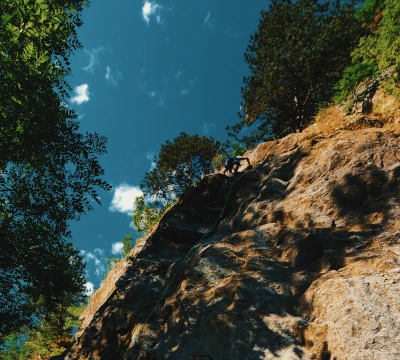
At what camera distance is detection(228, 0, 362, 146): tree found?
2289 cm

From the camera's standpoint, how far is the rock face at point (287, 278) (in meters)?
4.82

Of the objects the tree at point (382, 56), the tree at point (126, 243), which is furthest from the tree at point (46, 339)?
the tree at point (382, 56)

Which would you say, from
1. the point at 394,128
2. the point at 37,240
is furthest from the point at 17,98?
the point at 394,128

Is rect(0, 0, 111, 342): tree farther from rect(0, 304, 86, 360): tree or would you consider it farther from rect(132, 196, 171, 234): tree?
rect(132, 196, 171, 234): tree

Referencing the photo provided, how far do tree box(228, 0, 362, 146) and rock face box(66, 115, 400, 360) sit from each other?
13166 mm

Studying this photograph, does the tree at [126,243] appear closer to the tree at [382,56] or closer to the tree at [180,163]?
the tree at [180,163]

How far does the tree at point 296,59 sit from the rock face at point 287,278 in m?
13.2

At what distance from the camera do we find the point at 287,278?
6.59 meters

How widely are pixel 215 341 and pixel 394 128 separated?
37.1 ft

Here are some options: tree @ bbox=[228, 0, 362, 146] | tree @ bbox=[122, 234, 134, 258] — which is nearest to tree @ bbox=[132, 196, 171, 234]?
tree @ bbox=[122, 234, 134, 258]

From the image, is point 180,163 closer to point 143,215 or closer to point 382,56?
point 143,215

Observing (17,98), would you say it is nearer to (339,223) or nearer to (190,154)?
(339,223)

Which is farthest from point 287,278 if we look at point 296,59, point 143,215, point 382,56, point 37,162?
point 143,215

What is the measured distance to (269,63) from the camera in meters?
23.9
